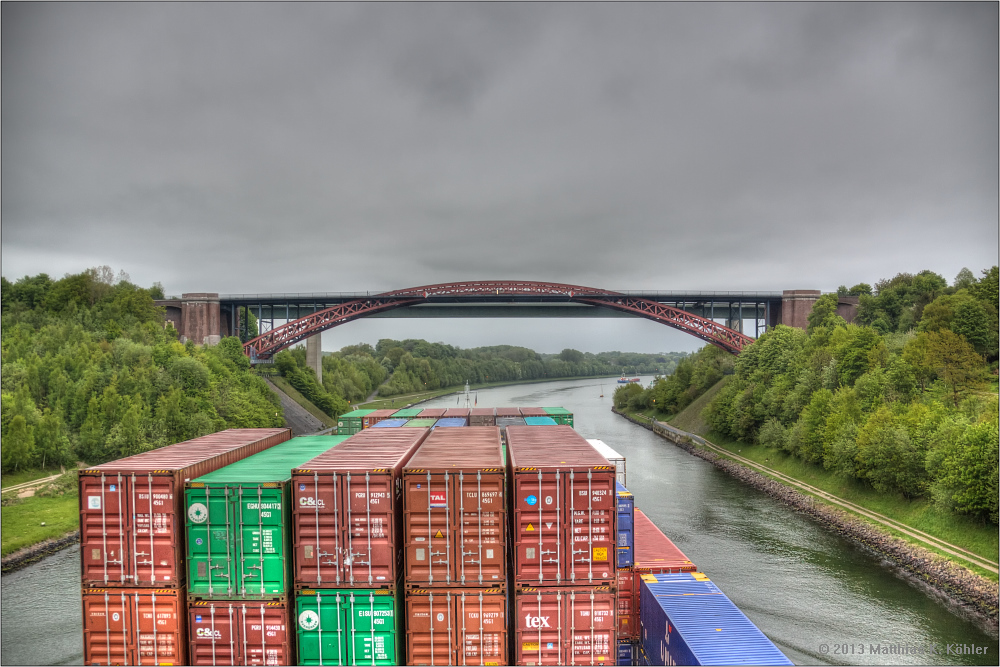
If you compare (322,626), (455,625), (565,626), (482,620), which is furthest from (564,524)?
(322,626)

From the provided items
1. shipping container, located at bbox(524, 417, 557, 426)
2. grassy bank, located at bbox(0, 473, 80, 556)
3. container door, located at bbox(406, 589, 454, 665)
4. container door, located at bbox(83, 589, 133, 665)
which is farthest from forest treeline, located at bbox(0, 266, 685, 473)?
container door, located at bbox(406, 589, 454, 665)

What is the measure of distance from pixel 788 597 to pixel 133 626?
774 inches

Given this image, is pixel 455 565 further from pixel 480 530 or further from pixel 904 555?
pixel 904 555

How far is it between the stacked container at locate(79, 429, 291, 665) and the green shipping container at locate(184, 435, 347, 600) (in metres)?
0.38

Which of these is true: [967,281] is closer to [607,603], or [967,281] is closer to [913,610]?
[913,610]

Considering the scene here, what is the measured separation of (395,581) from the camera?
36.1 ft

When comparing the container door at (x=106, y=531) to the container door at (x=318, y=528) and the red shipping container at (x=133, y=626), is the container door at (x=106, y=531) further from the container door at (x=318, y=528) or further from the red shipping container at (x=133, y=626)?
the container door at (x=318, y=528)

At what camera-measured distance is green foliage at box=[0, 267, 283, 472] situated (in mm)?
35094

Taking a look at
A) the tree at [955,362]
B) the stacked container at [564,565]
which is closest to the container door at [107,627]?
the stacked container at [564,565]

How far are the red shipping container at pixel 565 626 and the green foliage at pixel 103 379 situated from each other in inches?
1322

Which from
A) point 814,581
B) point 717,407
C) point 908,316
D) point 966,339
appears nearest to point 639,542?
point 814,581

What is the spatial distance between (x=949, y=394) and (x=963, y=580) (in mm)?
13767

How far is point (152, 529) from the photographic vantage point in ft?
36.7

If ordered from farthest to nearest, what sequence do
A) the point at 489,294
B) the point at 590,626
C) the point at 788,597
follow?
the point at 489,294, the point at 788,597, the point at 590,626
